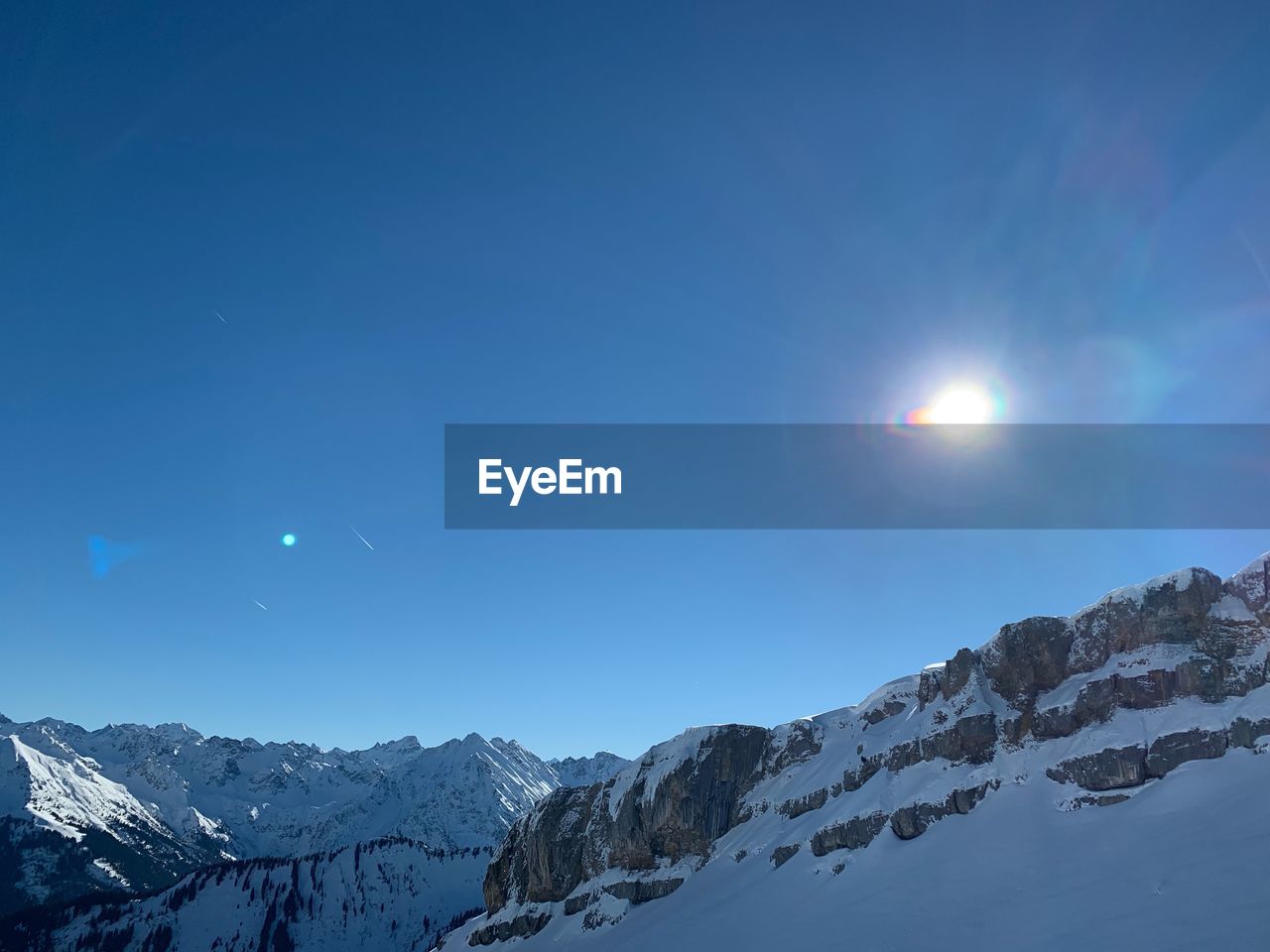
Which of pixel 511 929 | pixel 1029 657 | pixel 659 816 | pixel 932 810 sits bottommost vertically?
pixel 511 929

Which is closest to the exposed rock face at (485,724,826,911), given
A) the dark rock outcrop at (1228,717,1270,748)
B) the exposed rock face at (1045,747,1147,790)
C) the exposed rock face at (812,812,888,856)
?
the exposed rock face at (812,812,888,856)

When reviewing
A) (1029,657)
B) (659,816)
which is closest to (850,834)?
(1029,657)

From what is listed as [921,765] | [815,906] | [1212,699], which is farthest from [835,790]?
[1212,699]

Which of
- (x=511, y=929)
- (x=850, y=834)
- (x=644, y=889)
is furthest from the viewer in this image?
(x=511, y=929)

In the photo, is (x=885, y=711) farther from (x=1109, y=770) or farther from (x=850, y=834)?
(x=1109, y=770)

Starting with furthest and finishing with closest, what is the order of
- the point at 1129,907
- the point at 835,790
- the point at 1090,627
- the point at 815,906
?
1. the point at 835,790
2. the point at 1090,627
3. the point at 815,906
4. the point at 1129,907

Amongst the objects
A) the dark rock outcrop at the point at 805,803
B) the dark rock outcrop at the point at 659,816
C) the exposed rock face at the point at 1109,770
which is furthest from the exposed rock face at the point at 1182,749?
the dark rock outcrop at the point at 659,816

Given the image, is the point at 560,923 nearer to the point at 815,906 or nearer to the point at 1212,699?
the point at 815,906

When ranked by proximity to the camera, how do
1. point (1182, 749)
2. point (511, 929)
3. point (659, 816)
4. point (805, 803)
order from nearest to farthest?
1. point (1182, 749)
2. point (805, 803)
3. point (659, 816)
4. point (511, 929)
